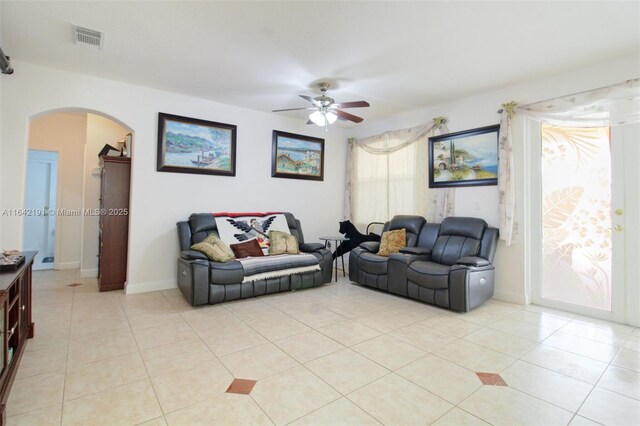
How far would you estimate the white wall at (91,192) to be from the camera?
4879 millimetres

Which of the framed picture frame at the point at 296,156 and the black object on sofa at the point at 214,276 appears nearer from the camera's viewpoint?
the black object on sofa at the point at 214,276

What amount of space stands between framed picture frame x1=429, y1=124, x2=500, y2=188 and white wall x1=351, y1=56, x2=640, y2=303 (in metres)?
0.12

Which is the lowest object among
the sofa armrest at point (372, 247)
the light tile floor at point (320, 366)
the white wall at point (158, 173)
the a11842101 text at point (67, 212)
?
the light tile floor at point (320, 366)

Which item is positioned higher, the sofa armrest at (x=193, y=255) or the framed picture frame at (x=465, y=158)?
the framed picture frame at (x=465, y=158)

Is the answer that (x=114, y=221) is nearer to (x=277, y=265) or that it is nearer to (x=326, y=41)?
(x=277, y=265)

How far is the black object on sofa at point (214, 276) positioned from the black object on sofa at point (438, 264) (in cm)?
60

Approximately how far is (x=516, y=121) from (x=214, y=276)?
4005 mm

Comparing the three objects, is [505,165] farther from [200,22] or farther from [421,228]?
[200,22]

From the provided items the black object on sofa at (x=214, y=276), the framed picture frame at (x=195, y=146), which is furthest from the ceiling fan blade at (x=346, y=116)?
the black object on sofa at (x=214, y=276)

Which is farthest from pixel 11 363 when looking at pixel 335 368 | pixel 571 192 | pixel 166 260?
pixel 571 192

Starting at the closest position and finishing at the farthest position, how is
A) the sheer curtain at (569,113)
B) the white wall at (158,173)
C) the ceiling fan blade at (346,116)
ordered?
1. the sheer curtain at (569,113)
2. the white wall at (158,173)
3. the ceiling fan blade at (346,116)

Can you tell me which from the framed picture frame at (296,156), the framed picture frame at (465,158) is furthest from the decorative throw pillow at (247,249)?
the framed picture frame at (465,158)

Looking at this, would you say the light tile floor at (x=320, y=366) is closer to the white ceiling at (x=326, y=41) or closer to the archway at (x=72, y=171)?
the archway at (x=72, y=171)

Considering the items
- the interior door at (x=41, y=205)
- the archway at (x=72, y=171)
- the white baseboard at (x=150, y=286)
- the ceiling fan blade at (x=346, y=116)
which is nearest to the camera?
the ceiling fan blade at (x=346, y=116)
